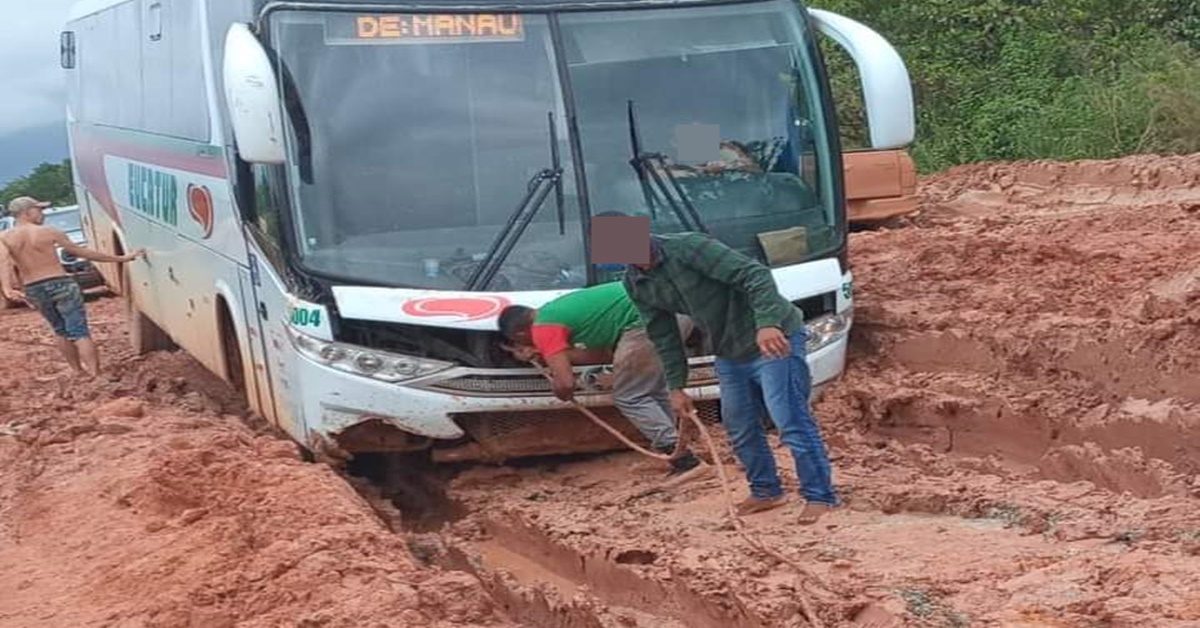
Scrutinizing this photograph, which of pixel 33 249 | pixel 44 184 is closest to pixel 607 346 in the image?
pixel 33 249

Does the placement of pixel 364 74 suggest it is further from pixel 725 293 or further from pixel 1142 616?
pixel 1142 616

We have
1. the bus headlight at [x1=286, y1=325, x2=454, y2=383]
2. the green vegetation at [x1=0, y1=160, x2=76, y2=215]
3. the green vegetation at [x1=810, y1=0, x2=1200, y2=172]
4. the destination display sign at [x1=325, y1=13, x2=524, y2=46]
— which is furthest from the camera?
the green vegetation at [x1=0, y1=160, x2=76, y2=215]

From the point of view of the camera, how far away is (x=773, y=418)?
22.2ft

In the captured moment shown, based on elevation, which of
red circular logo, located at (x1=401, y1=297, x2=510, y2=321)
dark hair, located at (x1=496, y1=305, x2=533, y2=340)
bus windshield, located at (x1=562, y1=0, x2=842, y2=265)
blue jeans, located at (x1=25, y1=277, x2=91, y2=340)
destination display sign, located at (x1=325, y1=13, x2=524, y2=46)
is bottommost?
blue jeans, located at (x1=25, y1=277, x2=91, y2=340)

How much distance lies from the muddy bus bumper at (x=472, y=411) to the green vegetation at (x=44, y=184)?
45344mm

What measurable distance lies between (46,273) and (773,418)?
8.25 metres

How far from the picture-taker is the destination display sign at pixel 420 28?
25.8 ft

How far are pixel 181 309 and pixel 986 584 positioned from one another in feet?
24.6

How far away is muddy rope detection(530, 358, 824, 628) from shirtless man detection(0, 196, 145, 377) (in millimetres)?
6224

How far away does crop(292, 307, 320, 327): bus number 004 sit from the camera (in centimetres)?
759

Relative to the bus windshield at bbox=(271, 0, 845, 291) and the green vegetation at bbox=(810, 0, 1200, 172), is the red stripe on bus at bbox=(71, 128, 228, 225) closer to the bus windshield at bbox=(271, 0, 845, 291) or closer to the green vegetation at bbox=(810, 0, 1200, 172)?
the bus windshield at bbox=(271, 0, 845, 291)

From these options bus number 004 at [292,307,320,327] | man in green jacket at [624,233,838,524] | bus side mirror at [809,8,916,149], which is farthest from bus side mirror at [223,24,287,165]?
bus side mirror at [809,8,916,149]

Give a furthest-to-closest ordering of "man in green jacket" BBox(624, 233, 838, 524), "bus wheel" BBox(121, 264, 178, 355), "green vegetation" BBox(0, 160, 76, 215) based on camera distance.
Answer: "green vegetation" BBox(0, 160, 76, 215)
"bus wheel" BBox(121, 264, 178, 355)
"man in green jacket" BBox(624, 233, 838, 524)

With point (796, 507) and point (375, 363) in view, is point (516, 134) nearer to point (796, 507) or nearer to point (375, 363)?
point (375, 363)
